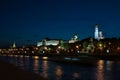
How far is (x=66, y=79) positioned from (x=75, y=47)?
15696 centimetres

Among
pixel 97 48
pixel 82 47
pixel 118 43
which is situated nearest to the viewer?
pixel 118 43

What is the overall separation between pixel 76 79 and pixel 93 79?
5.85 feet

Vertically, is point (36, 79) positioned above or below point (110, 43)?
below

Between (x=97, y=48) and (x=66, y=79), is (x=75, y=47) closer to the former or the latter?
(x=97, y=48)

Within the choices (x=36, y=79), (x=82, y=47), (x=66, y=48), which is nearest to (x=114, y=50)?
(x=82, y=47)

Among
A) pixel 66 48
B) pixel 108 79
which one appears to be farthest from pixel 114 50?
pixel 108 79

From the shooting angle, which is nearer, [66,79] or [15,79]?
[15,79]

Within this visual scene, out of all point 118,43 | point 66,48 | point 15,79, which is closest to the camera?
point 15,79

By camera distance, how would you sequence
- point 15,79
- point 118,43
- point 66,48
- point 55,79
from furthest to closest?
1. point 66,48
2. point 118,43
3. point 55,79
4. point 15,79

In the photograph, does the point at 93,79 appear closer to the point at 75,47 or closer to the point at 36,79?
the point at 36,79

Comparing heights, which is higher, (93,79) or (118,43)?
(118,43)

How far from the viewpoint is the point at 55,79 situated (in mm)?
30188

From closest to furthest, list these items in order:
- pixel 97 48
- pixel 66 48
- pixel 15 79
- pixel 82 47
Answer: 1. pixel 15 79
2. pixel 97 48
3. pixel 82 47
4. pixel 66 48

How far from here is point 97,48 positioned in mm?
149750
